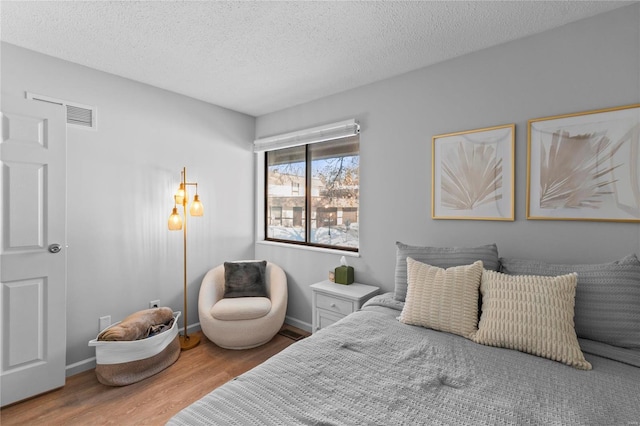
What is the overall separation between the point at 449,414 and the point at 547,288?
91 centimetres

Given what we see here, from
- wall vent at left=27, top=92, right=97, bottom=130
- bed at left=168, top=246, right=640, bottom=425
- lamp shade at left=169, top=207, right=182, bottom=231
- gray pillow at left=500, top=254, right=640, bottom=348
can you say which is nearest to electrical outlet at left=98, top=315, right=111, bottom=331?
lamp shade at left=169, top=207, right=182, bottom=231

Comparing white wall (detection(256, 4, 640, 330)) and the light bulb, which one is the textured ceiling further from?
the light bulb

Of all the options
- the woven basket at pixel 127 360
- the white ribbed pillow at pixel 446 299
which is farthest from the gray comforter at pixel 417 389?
the woven basket at pixel 127 360

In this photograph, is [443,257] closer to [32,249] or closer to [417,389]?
[417,389]

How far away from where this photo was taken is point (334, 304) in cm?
269

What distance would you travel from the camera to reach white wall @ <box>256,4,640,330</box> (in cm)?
182

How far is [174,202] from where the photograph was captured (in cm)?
315

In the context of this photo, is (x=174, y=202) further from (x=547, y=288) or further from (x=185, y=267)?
(x=547, y=288)

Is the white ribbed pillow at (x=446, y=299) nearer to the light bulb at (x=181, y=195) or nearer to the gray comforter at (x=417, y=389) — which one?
the gray comforter at (x=417, y=389)

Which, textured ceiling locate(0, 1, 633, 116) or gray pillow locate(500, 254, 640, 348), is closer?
gray pillow locate(500, 254, 640, 348)

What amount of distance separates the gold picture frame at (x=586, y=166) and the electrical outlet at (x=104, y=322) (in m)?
3.50

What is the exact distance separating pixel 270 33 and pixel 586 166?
222cm

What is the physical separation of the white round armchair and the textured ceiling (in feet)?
6.98

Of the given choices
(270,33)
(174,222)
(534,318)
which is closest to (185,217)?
(174,222)
